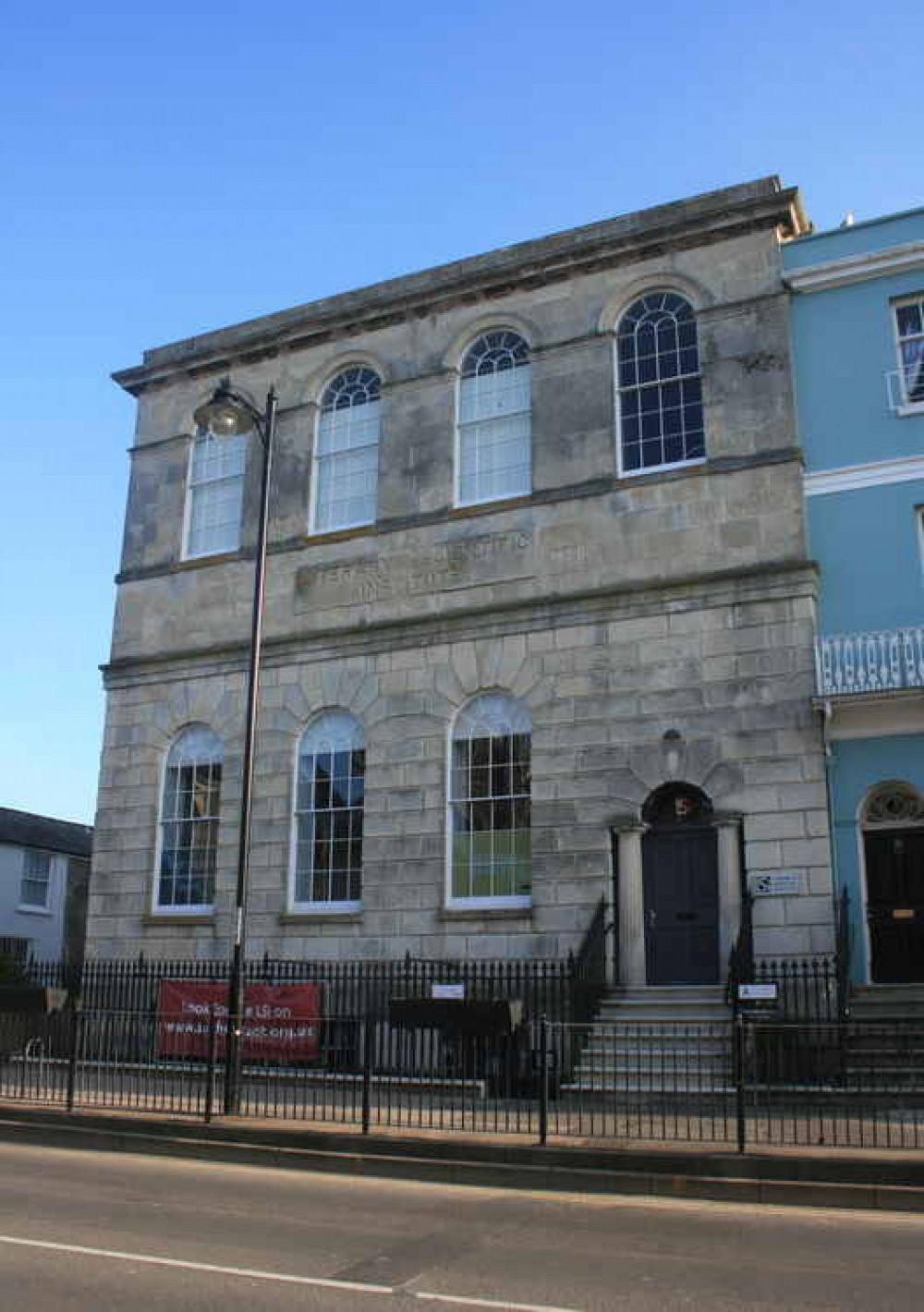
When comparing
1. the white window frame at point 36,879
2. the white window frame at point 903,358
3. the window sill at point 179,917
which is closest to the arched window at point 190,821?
the window sill at point 179,917

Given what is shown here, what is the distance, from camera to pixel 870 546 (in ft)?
59.1

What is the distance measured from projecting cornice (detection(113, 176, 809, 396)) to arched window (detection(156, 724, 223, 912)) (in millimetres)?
7530

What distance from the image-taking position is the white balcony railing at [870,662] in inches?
663

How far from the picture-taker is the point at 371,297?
75.1 ft

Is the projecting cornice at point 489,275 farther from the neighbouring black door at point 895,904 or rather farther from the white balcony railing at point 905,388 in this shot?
the neighbouring black door at point 895,904

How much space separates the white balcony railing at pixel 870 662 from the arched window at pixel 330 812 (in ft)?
25.4

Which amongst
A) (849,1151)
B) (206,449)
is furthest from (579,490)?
(849,1151)

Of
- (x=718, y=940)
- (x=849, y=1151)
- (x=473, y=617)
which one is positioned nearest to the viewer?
(x=849, y=1151)

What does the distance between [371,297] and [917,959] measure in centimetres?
1463

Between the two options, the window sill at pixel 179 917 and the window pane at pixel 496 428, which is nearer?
the window pane at pixel 496 428

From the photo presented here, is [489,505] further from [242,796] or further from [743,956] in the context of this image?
A: [743,956]

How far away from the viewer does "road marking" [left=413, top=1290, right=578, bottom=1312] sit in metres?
6.66

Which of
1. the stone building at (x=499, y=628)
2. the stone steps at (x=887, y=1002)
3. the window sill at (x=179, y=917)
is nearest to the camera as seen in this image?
the stone steps at (x=887, y=1002)

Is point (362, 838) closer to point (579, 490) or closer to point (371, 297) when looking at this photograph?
point (579, 490)
